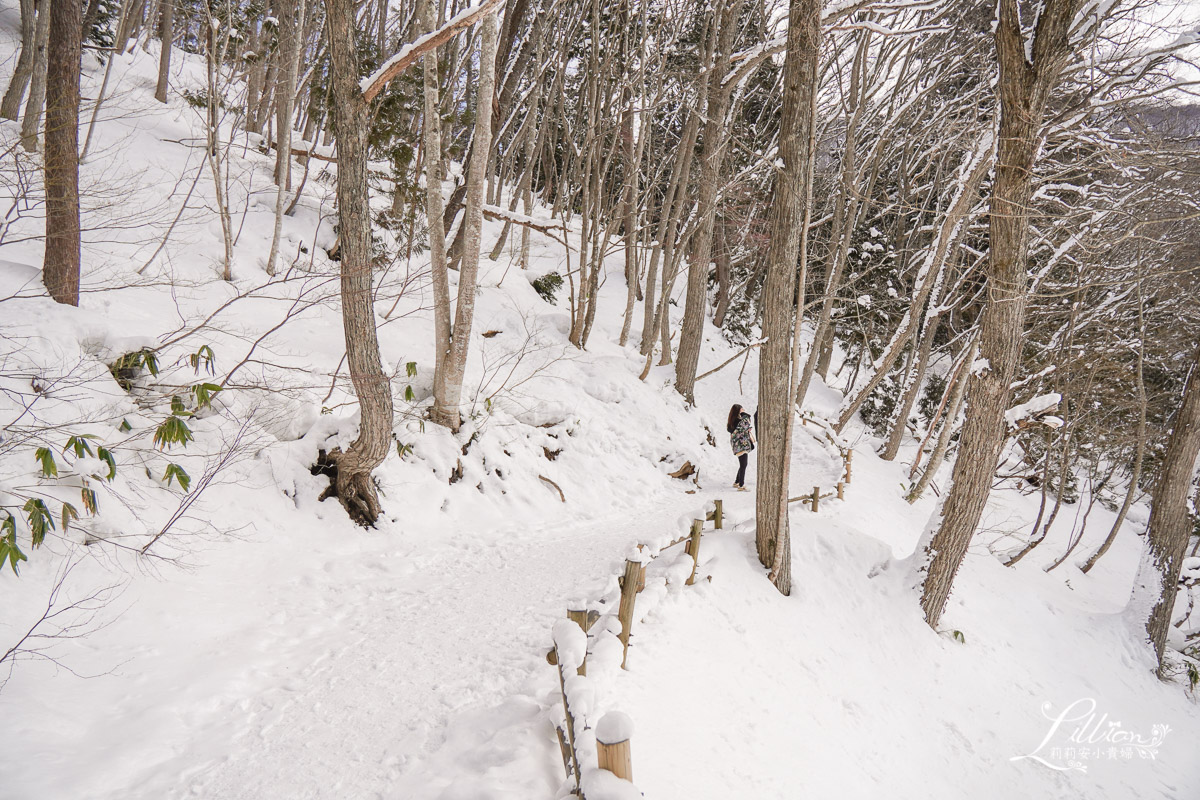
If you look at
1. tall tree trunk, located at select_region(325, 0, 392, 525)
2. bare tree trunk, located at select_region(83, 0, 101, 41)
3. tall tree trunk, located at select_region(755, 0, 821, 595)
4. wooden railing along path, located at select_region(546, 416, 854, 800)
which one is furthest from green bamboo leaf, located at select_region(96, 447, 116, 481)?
bare tree trunk, located at select_region(83, 0, 101, 41)

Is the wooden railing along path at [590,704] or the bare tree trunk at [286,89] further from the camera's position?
the bare tree trunk at [286,89]

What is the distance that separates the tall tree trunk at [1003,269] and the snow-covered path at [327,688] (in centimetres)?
411

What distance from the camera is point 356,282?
17.2 feet

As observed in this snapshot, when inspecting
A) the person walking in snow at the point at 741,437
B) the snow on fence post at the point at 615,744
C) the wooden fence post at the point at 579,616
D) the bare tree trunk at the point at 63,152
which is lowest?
the person walking in snow at the point at 741,437

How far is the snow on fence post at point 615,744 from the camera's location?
2.04m

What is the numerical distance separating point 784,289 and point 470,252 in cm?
397

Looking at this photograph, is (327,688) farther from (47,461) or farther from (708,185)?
(708,185)

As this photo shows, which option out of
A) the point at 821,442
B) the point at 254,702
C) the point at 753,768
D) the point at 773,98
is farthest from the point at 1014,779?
the point at 773,98

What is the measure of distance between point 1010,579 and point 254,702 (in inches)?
421

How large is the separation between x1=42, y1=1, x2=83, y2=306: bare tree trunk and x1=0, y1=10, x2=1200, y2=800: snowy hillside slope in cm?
25

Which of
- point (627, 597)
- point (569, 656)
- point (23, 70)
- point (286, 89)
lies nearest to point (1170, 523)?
point (627, 597)

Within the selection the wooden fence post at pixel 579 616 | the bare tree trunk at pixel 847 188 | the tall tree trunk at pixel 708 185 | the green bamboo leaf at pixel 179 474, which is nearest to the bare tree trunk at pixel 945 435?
the bare tree trunk at pixel 847 188

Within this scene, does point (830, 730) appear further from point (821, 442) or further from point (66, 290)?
point (821, 442)

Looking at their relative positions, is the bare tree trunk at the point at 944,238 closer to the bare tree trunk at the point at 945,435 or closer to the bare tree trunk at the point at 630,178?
→ the bare tree trunk at the point at 945,435
